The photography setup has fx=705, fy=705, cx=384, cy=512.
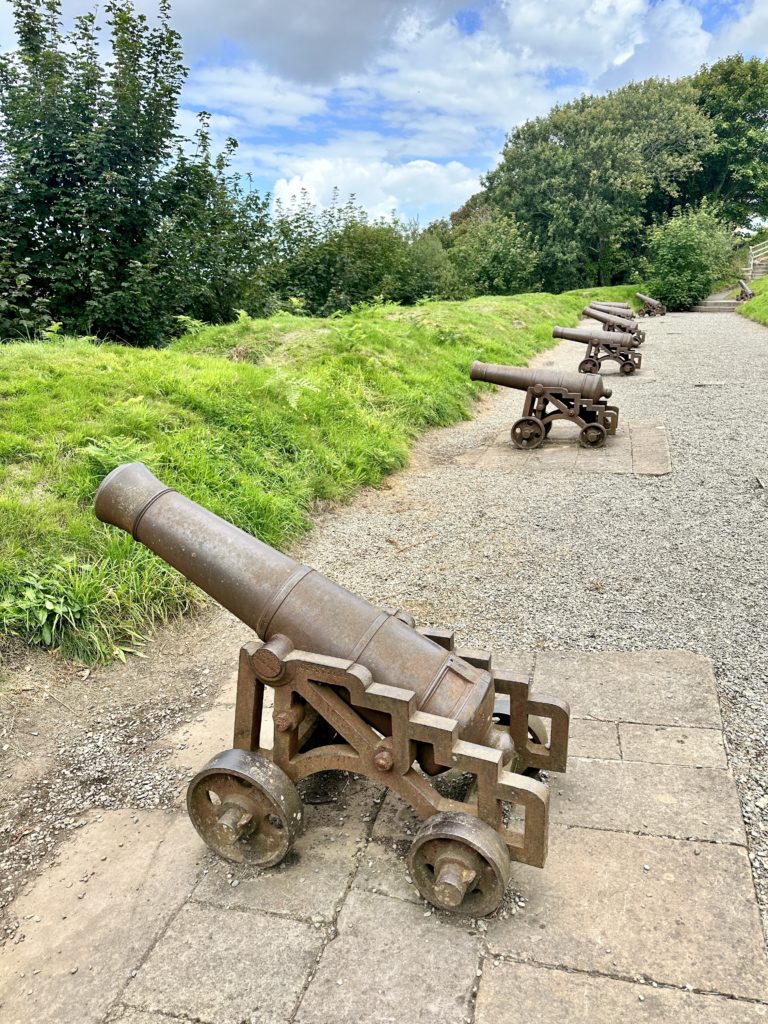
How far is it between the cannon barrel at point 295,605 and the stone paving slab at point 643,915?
59 cm

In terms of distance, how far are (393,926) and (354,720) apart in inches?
28.7

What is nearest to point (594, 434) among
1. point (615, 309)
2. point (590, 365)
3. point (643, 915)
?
point (590, 365)

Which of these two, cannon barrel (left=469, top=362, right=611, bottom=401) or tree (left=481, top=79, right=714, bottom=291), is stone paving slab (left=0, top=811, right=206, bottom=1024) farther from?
tree (left=481, top=79, right=714, bottom=291)

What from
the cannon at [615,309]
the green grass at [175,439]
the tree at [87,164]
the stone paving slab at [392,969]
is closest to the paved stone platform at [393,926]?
the stone paving slab at [392,969]

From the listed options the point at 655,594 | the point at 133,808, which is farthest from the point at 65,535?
the point at 655,594

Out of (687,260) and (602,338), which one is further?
(687,260)

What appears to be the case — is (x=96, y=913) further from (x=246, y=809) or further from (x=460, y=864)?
(x=460, y=864)

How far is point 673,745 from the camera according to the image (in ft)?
11.3

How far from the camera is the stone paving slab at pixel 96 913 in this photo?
2383mm

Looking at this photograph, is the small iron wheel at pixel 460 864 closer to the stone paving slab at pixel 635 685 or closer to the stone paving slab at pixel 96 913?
the stone paving slab at pixel 96 913

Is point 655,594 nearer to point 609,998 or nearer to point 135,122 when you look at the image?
point 609,998

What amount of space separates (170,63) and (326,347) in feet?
18.0

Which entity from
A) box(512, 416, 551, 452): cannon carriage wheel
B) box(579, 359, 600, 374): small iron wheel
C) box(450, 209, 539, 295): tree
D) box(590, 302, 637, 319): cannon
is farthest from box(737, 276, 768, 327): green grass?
box(512, 416, 551, 452): cannon carriage wheel

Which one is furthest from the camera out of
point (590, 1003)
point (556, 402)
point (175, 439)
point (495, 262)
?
point (495, 262)
